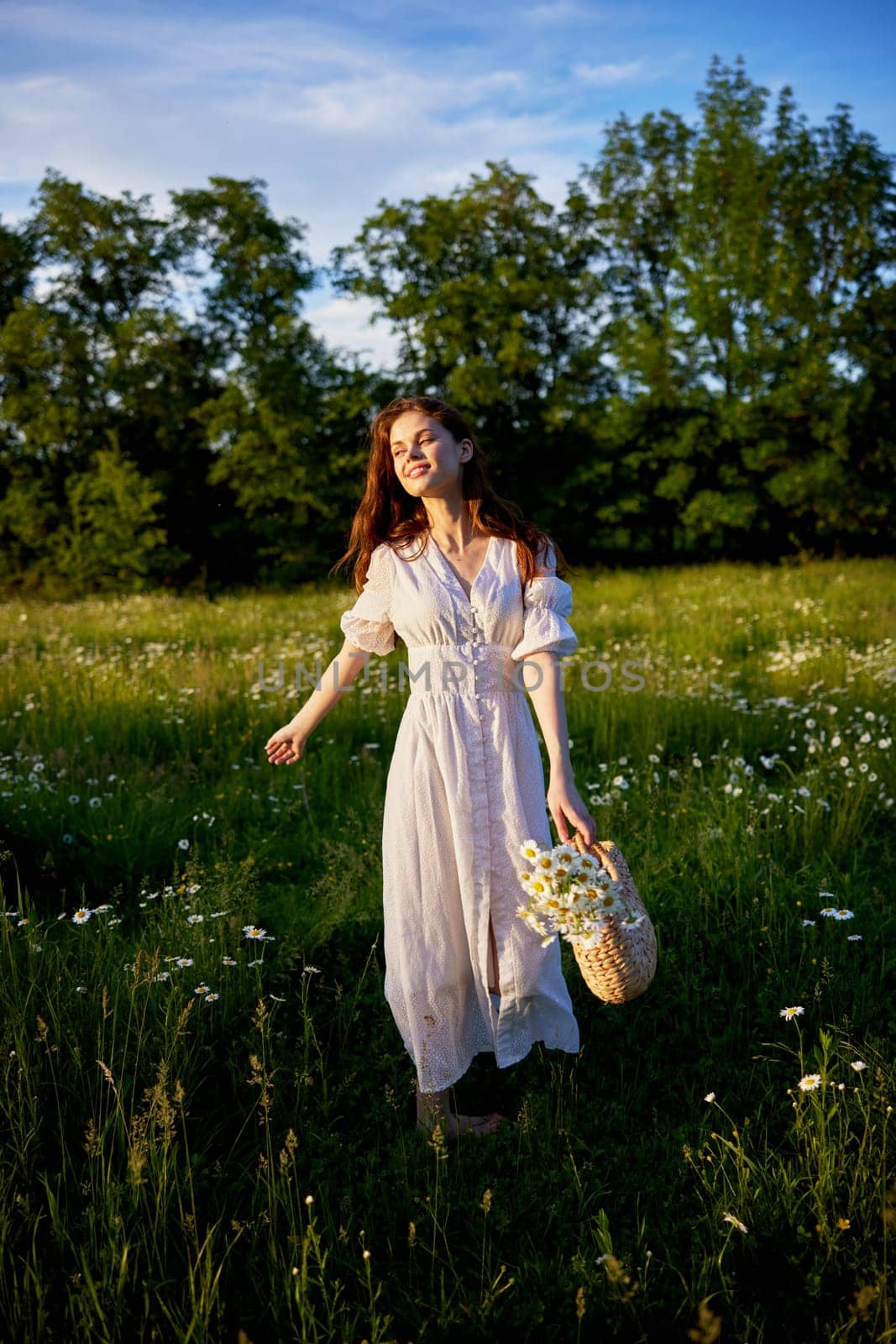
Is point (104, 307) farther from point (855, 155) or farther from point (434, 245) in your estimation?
point (855, 155)

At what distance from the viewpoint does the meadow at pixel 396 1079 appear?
218 cm

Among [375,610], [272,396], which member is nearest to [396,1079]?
[375,610]

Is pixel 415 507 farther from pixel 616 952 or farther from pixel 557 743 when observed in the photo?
pixel 616 952

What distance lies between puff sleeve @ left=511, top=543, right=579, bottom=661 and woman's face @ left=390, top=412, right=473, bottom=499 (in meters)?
0.38

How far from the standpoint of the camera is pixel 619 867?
2766 mm

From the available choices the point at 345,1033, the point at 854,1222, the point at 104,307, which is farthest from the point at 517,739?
the point at 104,307

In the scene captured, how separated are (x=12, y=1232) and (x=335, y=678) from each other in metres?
1.66

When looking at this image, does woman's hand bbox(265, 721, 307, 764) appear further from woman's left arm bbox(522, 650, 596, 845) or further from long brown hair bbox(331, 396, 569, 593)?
woman's left arm bbox(522, 650, 596, 845)

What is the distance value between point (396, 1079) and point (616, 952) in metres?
0.92

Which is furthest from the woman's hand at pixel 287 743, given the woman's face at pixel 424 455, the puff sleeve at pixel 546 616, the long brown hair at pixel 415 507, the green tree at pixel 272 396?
the green tree at pixel 272 396

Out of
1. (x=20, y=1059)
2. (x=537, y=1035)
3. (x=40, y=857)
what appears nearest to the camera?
(x=20, y=1059)

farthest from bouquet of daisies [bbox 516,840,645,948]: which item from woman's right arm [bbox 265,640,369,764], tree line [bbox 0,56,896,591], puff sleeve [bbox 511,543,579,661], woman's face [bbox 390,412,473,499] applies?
tree line [bbox 0,56,896,591]

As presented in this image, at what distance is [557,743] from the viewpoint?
2740mm

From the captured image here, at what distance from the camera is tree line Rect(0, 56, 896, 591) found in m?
20.7
